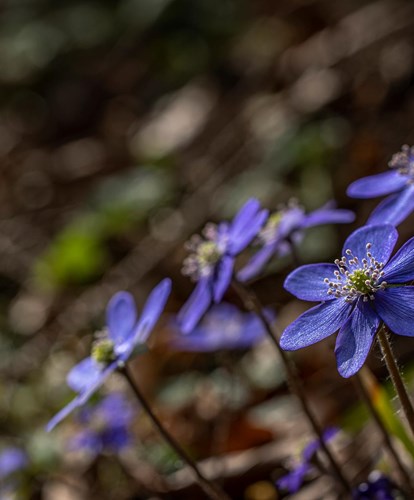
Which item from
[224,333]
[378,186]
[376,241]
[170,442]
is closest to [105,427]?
[224,333]

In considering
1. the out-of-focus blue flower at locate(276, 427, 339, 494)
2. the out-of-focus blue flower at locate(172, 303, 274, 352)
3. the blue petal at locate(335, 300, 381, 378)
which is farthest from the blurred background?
the blue petal at locate(335, 300, 381, 378)

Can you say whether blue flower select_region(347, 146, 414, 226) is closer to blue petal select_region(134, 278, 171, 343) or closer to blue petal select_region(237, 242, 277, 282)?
blue petal select_region(237, 242, 277, 282)

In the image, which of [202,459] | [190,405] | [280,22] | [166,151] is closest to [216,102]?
[166,151]

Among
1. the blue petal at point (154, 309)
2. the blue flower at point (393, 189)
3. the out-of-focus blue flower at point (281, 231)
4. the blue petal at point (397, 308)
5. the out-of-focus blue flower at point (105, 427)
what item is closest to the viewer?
the blue petal at point (397, 308)

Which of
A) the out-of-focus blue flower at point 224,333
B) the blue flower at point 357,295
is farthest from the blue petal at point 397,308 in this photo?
the out-of-focus blue flower at point 224,333

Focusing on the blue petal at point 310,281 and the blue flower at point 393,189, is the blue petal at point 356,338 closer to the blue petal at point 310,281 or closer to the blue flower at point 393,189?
the blue petal at point 310,281

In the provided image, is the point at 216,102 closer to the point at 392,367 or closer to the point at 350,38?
the point at 350,38
